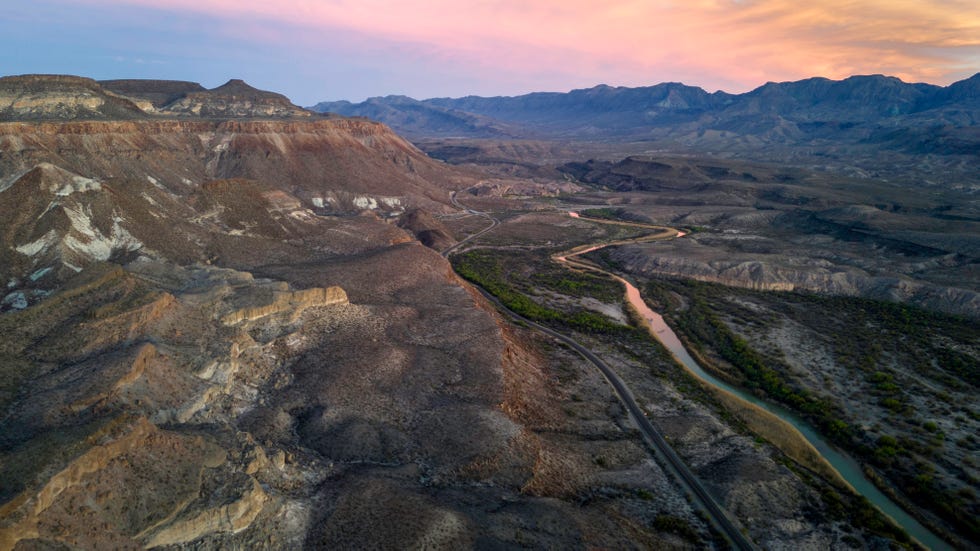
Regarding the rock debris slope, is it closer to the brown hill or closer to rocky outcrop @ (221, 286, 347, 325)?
rocky outcrop @ (221, 286, 347, 325)

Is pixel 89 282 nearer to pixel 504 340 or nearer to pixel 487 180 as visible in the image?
pixel 504 340

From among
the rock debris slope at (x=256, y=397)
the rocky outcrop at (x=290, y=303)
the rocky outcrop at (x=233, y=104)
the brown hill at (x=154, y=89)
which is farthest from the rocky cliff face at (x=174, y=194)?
the brown hill at (x=154, y=89)

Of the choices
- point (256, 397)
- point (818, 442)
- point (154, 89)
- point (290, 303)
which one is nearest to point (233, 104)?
point (154, 89)

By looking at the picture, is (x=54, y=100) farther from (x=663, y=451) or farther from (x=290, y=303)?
(x=663, y=451)

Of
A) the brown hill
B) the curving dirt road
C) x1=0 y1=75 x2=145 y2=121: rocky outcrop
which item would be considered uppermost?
the brown hill

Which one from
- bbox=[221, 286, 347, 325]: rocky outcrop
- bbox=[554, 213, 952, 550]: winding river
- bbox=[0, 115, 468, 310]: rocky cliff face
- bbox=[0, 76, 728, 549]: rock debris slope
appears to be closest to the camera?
bbox=[0, 76, 728, 549]: rock debris slope

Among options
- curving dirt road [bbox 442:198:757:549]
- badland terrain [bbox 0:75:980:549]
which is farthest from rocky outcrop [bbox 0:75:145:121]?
curving dirt road [bbox 442:198:757:549]
